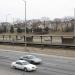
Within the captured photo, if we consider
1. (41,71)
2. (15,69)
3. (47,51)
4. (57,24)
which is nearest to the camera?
(41,71)

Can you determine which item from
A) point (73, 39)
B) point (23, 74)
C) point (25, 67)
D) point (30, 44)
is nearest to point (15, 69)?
point (25, 67)

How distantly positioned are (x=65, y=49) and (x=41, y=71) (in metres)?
20.3

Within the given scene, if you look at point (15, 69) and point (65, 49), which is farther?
point (65, 49)

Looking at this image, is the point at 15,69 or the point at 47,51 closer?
the point at 15,69

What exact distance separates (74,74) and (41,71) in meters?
3.77

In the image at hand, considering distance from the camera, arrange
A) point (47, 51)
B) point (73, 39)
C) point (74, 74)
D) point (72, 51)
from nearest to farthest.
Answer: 1. point (74, 74)
2. point (72, 51)
3. point (47, 51)
4. point (73, 39)

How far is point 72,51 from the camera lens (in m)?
43.1

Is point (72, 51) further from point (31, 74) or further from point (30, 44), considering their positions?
point (31, 74)

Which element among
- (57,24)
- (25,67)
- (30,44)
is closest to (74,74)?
(25,67)

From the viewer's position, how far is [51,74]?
2403 cm

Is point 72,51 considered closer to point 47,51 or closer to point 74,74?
point 47,51

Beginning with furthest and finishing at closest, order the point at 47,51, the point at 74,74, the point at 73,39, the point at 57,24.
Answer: the point at 57,24 → the point at 73,39 → the point at 47,51 → the point at 74,74

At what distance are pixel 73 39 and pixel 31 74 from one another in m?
27.5

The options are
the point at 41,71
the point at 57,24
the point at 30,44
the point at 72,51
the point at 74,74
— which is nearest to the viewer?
the point at 74,74
